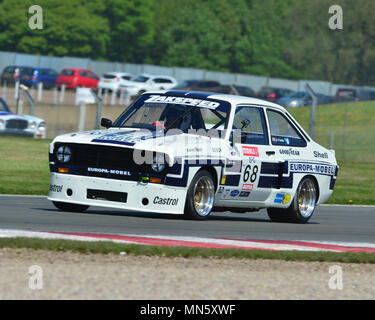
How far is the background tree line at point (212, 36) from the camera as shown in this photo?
71625 millimetres

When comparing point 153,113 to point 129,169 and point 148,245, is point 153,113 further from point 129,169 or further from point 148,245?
point 148,245

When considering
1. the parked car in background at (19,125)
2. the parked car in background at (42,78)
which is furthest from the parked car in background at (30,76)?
the parked car in background at (19,125)

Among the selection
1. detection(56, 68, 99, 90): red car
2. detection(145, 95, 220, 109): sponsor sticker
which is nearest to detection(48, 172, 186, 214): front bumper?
detection(145, 95, 220, 109): sponsor sticker

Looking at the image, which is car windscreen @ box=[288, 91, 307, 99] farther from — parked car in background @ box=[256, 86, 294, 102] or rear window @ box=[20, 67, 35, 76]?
rear window @ box=[20, 67, 35, 76]

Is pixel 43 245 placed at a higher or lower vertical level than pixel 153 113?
lower

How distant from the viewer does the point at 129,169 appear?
11312mm

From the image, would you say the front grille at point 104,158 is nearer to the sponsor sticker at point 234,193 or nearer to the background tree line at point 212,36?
the sponsor sticker at point 234,193

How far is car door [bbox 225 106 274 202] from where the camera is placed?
12297mm

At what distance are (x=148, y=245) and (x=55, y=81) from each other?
5135 centimetres

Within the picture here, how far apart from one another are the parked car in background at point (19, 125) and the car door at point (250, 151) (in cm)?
1637

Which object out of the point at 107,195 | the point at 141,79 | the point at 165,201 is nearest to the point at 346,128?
the point at 141,79

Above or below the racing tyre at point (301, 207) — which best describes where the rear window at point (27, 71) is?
above

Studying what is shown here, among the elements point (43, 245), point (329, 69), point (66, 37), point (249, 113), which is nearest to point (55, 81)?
point (66, 37)

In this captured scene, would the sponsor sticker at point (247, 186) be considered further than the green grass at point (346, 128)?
No
